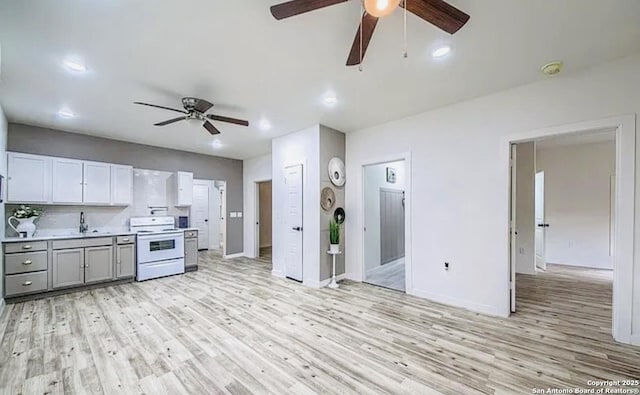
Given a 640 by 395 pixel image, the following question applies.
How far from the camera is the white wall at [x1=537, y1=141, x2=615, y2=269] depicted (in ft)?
17.8

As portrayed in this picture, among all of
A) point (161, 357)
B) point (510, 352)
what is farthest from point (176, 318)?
point (510, 352)

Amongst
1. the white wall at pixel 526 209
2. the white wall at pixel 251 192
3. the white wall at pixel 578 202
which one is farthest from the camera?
the white wall at pixel 251 192

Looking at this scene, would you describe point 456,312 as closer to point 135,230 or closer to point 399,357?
point 399,357

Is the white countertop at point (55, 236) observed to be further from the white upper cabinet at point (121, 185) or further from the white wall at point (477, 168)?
the white wall at point (477, 168)

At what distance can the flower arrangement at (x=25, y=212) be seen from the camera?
4.07 m

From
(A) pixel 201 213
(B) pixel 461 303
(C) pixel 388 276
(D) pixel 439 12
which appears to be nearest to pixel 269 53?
(D) pixel 439 12

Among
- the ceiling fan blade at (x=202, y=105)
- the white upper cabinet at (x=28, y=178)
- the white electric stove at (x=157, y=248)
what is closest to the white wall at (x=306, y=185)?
the ceiling fan blade at (x=202, y=105)

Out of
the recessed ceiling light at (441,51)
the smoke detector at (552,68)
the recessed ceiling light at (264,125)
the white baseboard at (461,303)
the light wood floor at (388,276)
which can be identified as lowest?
the light wood floor at (388,276)

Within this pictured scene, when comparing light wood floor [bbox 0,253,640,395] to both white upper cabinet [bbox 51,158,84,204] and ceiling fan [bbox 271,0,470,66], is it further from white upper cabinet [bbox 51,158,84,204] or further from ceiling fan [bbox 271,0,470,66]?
ceiling fan [bbox 271,0,470,66]

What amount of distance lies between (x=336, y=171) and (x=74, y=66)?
3542 mm

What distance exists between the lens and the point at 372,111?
379cm

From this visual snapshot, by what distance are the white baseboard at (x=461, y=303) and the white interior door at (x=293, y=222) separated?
6.56ft

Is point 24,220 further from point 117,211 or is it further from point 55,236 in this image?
point 117,211

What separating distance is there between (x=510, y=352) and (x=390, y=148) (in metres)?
2.97
